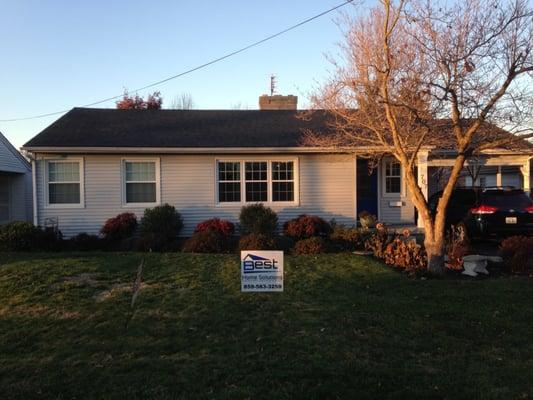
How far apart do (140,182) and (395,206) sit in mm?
8583

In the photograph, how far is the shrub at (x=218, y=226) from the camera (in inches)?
541

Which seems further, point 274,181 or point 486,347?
point 274,181

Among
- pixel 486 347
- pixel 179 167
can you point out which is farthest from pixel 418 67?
pixel 179 167

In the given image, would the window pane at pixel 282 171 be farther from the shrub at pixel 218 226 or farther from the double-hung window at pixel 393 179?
the double-hung window at pixel 393 179

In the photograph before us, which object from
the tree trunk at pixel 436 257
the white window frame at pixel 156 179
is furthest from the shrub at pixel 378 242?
the white window frame at pixel 156 179

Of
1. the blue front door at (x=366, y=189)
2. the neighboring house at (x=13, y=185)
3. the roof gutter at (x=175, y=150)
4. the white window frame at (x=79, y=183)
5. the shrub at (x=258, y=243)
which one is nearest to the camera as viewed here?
the shrub at (x=258, y=243)

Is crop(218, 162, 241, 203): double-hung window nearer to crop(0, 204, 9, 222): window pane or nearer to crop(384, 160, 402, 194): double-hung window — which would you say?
crop(384, 160, 402, 194): double-hung window

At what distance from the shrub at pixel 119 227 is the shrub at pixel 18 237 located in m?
1.87

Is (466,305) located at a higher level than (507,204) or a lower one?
lower

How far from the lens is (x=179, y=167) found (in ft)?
49.6

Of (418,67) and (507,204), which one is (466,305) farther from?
(507,204)

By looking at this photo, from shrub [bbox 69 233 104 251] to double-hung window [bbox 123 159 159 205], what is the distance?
207cm

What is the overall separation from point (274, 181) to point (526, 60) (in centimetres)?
864

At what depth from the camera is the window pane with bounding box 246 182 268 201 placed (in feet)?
50.4
